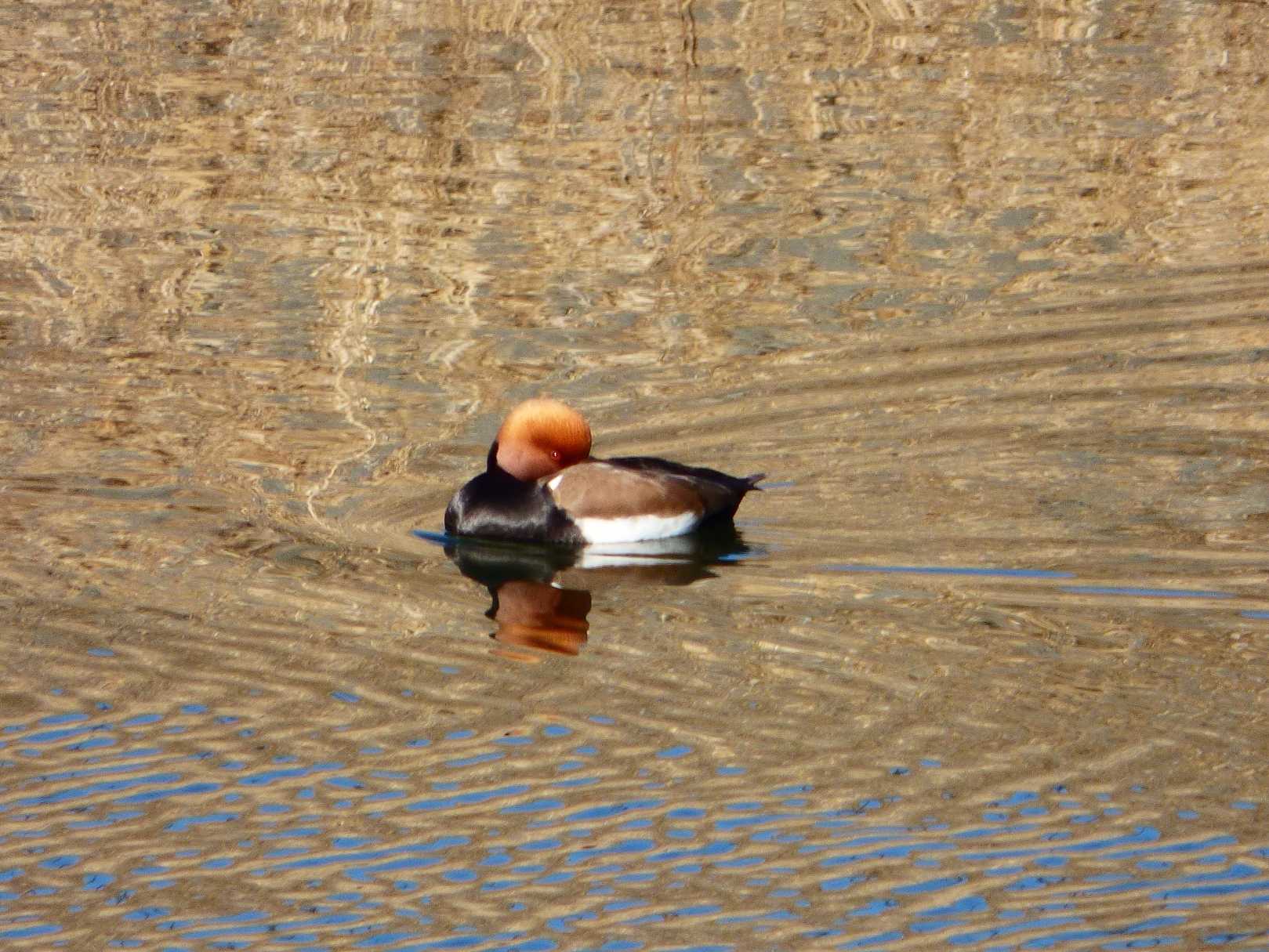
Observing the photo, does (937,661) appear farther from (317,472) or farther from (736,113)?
(736,113)

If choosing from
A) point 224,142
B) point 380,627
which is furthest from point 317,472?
point 224,142

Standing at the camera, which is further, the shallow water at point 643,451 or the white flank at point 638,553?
the white flank at point 638,553

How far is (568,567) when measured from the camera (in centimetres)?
870

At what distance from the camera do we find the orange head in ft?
28.9

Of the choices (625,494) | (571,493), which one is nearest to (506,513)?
(571,493)

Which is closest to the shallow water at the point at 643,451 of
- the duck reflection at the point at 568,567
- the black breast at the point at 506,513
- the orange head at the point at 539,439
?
the duck reflection at the point at 568,567

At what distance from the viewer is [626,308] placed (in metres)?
11.3

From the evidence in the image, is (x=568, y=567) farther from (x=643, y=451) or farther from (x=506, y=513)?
(x=643, y=451)

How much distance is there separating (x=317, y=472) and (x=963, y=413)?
259 cm

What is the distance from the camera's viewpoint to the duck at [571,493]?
867 cm

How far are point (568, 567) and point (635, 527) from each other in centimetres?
29

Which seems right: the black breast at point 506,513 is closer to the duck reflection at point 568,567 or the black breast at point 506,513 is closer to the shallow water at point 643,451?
the duck reflection at point 568,567

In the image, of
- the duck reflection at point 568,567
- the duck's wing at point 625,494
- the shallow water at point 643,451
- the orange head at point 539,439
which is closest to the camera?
the shallow water at point 643,451

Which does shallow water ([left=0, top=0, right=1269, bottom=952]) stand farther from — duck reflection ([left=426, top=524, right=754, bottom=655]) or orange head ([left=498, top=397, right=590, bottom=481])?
orange head ([left=498, top=397, right=590, bottom=481])
